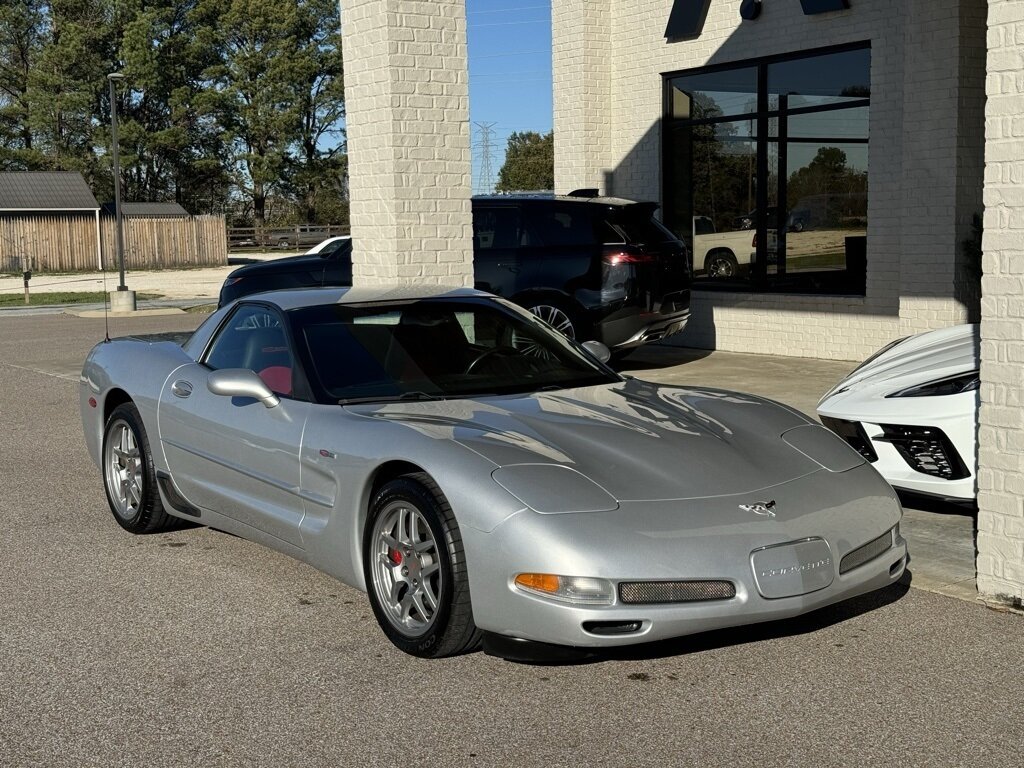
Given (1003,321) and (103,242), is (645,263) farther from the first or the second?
(103,242)

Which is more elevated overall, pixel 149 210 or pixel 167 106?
pixel 167 106

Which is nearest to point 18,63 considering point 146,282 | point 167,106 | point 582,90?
Result: point 167,106

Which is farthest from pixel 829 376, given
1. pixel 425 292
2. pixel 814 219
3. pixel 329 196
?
pixel 329 196

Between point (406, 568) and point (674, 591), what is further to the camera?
point (406, 568)

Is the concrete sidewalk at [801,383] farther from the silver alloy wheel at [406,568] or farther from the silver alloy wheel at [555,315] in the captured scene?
the silver alloy wheel at [406,568]

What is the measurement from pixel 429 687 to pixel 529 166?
300 feet

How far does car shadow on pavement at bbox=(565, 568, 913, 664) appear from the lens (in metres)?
4.73

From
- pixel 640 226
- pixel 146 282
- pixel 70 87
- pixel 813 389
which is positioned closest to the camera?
pixel 813 389

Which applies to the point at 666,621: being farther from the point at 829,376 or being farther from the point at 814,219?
the point at 814,219

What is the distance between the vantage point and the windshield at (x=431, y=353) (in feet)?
18.4

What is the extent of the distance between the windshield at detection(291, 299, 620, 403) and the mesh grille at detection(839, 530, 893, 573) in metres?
1.62

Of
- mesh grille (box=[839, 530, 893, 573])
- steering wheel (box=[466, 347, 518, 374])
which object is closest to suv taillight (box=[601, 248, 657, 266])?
steering wheel (box=[466, 347, 518, 374])

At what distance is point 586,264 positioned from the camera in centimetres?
1335

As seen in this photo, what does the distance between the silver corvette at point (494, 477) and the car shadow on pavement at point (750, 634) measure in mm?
400
